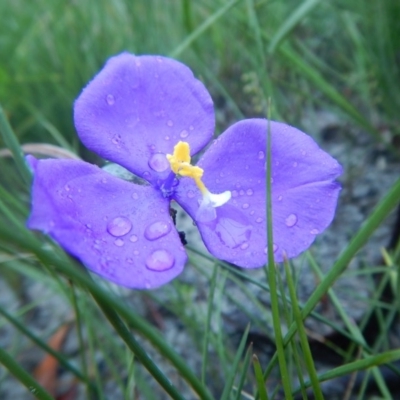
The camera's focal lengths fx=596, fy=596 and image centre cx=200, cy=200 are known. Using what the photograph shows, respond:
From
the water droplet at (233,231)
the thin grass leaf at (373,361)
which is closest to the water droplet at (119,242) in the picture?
the water droplet at (233,231)

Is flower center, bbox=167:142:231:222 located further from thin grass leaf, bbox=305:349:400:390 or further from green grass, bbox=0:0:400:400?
green grass, bbox=0:0:400:400

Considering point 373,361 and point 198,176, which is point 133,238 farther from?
point 373,361

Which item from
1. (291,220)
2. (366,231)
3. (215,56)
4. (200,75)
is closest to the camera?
(366,231)

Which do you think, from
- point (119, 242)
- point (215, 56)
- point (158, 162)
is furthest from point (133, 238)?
point (215, 56)

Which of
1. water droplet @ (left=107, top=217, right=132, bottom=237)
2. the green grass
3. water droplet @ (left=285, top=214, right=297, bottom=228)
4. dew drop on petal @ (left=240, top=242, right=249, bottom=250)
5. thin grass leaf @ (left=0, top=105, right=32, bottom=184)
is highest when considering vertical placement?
thin grass leaf @ (left=0, top=105, right=32, bottom=184)

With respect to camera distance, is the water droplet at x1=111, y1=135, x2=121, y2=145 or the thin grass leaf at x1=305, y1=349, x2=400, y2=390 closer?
the thin grass leaf at x1=305, y1=349, x2=400, y2=390

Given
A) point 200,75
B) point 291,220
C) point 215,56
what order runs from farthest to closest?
point 215,56
point 200,75
point 291,220

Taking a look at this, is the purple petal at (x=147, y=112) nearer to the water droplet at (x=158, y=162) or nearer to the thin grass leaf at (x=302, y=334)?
the water droplet at (x=158, y=162)

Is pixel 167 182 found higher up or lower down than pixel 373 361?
higher up

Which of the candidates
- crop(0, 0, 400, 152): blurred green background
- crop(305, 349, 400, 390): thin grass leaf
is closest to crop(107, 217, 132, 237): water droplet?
crop(305, 349, 400, 390): thin grass leaf
